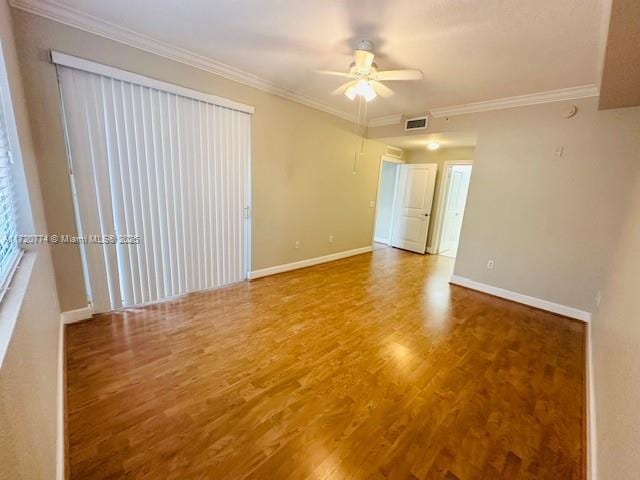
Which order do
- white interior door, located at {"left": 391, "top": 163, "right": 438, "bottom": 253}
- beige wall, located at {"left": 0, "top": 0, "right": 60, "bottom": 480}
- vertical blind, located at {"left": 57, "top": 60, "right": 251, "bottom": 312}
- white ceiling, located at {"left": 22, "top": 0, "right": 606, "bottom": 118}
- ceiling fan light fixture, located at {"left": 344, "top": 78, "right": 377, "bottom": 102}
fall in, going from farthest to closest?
white interior door, located at {"left": 391, "top": 163, "right": 438, "bottom": 253} < ceiling fan light fixture, located at {"left": 344, "top": 78, "right": 377, "bottom": 102} < vertical blind, located at {"left": 57, "top": 60, "right": 251, "bottom": 312} < white ceiling, located at {"left": 22, "top": 0, "right": 606, "bottom": 118} < beige wall, located at {"left": 0, "top": 0, "right": 60, "bottom": 480}

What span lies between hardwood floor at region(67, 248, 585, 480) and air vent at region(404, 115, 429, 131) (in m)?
2.73

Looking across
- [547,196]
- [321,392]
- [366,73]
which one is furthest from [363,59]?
[547,196]

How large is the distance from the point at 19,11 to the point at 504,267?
5.21 metres

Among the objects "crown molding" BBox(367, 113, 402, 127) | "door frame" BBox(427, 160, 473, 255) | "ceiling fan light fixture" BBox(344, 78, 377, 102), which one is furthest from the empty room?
"door frame" BBox(427, 160, 473, 255)

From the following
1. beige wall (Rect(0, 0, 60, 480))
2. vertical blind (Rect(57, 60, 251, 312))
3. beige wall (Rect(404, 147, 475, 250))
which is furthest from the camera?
beige wall (Rect(404, 147, 475, 250))

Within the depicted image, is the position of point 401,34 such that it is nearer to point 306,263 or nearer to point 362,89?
point 362,89

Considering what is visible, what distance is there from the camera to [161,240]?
277 centimetres

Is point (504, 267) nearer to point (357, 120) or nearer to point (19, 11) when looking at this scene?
point (357, 120)

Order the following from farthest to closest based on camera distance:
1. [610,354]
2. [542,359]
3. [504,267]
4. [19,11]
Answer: [504,267], [542,359], [19,11], [610,354]

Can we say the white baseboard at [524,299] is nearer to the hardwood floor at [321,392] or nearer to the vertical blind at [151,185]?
the hardwood floor at [321,392]

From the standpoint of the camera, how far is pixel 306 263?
4.39 meters

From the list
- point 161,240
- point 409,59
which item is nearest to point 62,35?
point 161,240

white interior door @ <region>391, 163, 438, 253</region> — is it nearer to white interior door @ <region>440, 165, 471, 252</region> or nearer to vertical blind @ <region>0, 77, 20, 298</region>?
white interior door @ <region>440, 165, 471, 252</region>

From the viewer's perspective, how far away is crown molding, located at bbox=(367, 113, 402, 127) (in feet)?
14.0
